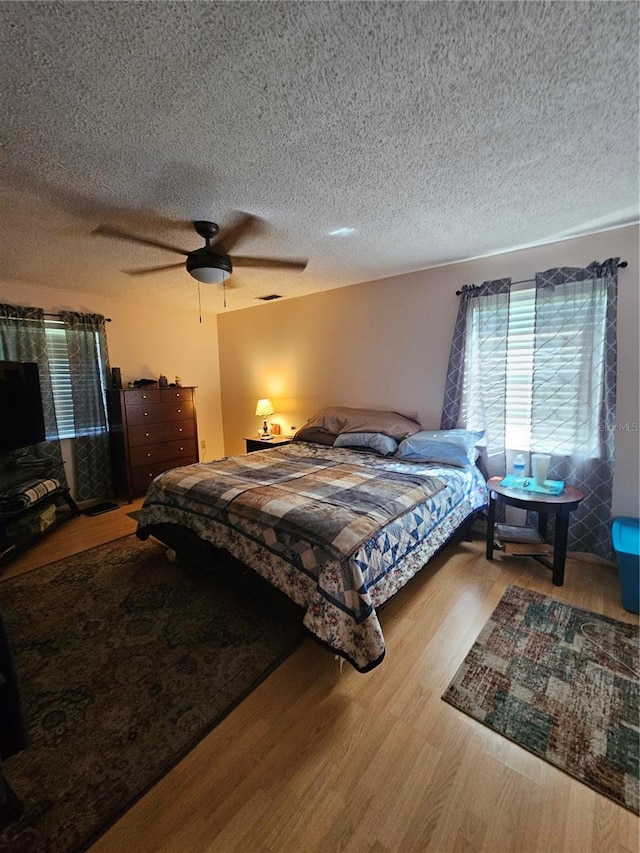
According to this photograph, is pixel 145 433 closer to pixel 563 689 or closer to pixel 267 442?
pixel 267 442

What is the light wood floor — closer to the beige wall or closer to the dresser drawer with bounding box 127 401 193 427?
the dresser drawer with bounding box 127 401 193 427

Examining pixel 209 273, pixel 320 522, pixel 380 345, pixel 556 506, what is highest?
pixel 209 273

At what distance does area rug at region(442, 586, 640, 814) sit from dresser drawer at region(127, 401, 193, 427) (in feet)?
12.8

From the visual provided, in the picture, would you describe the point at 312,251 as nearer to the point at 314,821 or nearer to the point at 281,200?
the point at 281,200

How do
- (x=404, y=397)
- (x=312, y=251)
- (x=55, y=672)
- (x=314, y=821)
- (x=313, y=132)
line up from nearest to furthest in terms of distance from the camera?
(x=314, y=821), (x=313, y=132), (x=55, y=672), (x=312, y=251), (x=404, y=397)

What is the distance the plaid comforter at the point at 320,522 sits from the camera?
1528 millimetres

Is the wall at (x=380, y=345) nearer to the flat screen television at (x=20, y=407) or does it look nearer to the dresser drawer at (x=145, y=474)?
the dresser drawer at (x=145, y=474)

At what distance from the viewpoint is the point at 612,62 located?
116 centimetres

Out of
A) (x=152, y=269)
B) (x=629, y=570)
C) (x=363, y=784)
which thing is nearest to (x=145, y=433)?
(x=152, y=269)

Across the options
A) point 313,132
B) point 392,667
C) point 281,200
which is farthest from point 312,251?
point 392,667

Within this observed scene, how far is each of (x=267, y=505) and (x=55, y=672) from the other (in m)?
1.26

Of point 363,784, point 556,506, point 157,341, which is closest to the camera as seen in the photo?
point 363,784

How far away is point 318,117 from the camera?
1.39m

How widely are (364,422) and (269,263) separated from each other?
5.69ft
